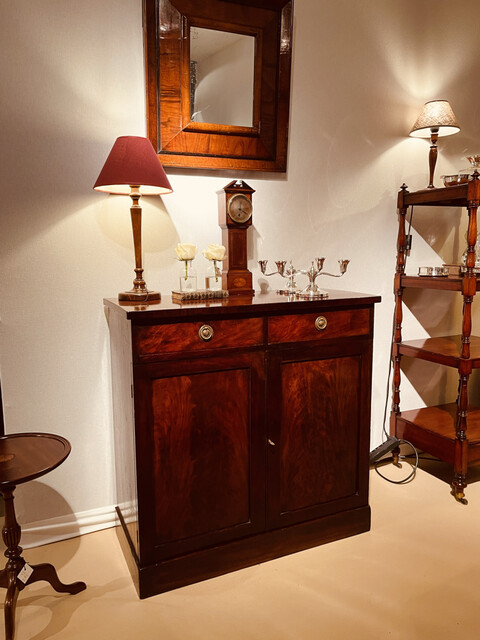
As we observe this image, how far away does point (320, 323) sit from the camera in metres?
1.82

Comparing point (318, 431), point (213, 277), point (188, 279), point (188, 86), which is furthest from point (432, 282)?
Result: point (188, 86)

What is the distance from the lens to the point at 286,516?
1864mm

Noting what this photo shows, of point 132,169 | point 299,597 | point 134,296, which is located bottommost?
point 299,597

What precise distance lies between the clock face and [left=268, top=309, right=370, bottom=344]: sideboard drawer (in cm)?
47

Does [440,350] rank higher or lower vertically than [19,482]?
higher

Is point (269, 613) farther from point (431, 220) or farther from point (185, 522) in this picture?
point (431, 220)

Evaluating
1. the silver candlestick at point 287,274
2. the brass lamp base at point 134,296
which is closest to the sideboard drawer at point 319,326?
the silver candlestick at point 287,274

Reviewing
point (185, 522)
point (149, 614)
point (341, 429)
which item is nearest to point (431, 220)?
point (341, 429)

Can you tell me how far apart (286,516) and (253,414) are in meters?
0.46

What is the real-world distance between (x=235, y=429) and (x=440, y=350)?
1.27m

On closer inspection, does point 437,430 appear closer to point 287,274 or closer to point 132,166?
point 287,274

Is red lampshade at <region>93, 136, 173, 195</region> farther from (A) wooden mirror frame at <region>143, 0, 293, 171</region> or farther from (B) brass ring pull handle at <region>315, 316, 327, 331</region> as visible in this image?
(B) brass ring pull handle at <region>315, 316, 327, 331</region>

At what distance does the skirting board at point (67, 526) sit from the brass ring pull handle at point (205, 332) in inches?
39.0

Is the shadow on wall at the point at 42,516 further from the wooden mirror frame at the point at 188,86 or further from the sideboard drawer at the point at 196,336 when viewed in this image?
the wooden mirror frame at the point at 188,86
